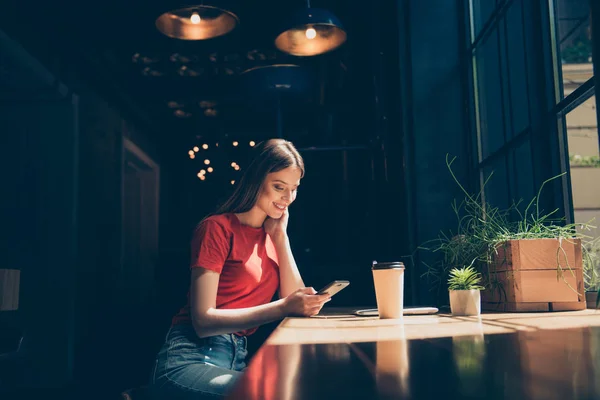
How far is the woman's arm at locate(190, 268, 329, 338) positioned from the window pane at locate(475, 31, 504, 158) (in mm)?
1349

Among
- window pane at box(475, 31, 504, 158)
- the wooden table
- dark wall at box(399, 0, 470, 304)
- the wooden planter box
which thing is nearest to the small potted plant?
the wooden planter box

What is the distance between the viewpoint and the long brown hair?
193 centimetres

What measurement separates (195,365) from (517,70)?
164 centimetres

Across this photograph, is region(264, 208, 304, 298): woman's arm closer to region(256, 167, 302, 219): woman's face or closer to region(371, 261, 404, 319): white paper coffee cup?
region(256, 167, 302, 219): woman's face

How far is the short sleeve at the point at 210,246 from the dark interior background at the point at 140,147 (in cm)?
114

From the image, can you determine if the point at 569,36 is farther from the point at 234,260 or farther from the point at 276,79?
the point at 276,79

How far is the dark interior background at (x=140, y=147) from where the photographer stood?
2.97 metres

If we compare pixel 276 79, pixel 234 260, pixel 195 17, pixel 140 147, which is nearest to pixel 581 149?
pixel 234 260

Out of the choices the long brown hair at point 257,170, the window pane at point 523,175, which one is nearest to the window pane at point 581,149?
the window pane at point 523,175

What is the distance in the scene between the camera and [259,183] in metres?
1.95

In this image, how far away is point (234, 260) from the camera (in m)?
1.79

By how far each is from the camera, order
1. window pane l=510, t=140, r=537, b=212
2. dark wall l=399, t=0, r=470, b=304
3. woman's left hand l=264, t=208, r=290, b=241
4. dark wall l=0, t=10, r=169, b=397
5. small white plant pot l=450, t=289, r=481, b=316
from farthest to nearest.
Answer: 1. dark wall l=0, t=10, r=169, b=397
2. dark wall l=399, t=0, r=470, b=304
3. window pane l=510, t=140, r=537, b=212
4. woman's left hand l=264, t=208, r=290, b=241
5. small white plant pot l=450, t=289, r=481, b=316

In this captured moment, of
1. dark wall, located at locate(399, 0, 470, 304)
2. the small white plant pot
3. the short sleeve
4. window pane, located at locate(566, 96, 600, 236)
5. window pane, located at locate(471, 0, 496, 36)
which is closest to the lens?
the small white plant pot

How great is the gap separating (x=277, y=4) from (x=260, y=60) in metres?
1.00
